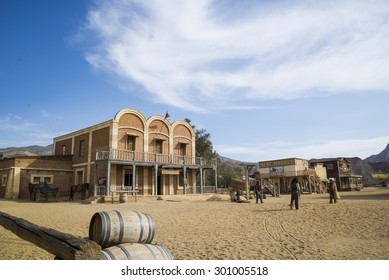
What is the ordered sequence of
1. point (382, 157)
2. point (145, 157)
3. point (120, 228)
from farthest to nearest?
1. point (382, 157)
2. point (145, 157)
3. point (120, 228)

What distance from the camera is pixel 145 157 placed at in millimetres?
23344

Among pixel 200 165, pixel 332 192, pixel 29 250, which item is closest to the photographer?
pixel 29 250

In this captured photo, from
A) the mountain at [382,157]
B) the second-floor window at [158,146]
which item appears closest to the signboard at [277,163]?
the second-floor window at [158,146]

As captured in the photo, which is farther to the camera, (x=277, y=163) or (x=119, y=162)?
(x=277, y=163)

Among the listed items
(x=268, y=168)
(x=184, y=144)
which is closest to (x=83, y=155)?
(x=184, y=144)

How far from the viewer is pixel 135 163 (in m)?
22.2

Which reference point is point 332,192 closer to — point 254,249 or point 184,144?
point 254,249

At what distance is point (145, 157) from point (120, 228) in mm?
19657

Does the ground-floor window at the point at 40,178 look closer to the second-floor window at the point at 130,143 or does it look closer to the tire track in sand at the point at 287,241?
A: the second-floor window at the point at 130,143

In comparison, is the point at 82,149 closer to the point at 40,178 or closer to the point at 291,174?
the point at 40,178

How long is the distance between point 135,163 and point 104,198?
414cm

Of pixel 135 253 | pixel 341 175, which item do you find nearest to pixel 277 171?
pixel 341 175

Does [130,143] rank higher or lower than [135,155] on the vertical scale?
higher

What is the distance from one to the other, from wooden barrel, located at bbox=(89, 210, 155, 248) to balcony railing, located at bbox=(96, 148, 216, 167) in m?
17.3
